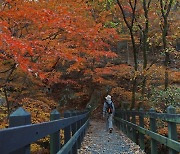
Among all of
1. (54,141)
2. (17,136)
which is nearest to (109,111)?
(54,141)

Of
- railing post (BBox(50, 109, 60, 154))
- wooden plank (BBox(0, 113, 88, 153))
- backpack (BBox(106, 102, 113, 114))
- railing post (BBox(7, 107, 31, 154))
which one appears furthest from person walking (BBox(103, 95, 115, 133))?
railing post (BBox(7, 107, 31, 154))

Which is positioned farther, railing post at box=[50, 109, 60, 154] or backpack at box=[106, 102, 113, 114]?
backpack at box=[106, 102, 113, 114]

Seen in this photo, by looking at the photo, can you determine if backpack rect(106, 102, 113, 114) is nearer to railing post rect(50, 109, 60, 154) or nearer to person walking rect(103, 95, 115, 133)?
person walking rect(103, 95, 115, 133)

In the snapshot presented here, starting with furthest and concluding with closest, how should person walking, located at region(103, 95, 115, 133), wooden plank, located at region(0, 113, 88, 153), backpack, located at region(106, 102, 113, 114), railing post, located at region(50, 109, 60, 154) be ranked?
backpack, located at region(106, 102, 113, 114) → person walking, located at region(103, 95, 115, 133) → railing post, located at region(50, 109, 60, 154) → wooden plank, located at region(0, 113, 88, 153)

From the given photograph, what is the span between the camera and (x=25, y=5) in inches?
348

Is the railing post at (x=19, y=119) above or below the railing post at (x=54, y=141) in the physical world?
above

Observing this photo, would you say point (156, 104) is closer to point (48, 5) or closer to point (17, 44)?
point (48, 5)

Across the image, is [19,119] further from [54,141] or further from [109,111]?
[109,111]

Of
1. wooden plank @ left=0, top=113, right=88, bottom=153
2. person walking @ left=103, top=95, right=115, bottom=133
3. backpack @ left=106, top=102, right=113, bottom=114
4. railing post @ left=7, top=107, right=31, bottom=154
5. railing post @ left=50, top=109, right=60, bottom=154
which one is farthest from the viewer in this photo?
backpack @ left=106, top=102, right=113, bottom=114

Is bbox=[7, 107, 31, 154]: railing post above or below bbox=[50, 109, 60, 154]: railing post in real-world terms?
above

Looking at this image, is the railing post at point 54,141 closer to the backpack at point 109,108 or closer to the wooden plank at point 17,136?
the wooden plank at point 17,136

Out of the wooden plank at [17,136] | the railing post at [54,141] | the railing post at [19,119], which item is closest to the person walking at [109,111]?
the railing post at [54,141]

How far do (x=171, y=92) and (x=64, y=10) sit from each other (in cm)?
605

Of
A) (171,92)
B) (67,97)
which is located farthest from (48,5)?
(67,97)
